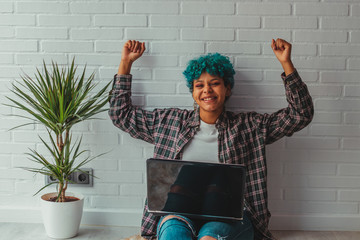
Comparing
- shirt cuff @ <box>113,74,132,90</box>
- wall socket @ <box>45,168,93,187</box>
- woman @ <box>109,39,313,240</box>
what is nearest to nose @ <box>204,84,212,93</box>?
woman @ <box>109,39,313,240</box>

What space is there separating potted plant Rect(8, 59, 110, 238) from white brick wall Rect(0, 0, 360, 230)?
0.43 ft

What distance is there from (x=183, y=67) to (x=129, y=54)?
0.35 m

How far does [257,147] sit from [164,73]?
2.42 ft

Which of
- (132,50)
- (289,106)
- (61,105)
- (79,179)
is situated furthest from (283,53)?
(79,179)

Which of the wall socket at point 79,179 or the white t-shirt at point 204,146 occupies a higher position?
the white t-shirt at point 204,146

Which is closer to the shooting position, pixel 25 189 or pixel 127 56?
pixel 127 56

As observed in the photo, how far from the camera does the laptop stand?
198cm

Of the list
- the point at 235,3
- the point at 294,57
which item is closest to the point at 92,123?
the point at 235,3

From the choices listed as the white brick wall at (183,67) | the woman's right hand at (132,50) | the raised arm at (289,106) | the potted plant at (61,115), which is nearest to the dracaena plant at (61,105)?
the potted plant at (61,115)

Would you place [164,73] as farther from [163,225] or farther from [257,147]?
[163,225]

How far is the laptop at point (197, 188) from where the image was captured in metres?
1.98

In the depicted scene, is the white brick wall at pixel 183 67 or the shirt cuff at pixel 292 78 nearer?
the shirt cuff at pixel 292 78

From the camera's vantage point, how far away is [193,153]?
2.39 meters

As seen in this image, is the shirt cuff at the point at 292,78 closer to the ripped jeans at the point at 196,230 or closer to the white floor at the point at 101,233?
the ripped jeans at the point at 196,230
